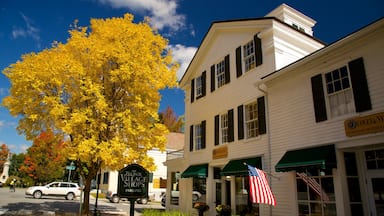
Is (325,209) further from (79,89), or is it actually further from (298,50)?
(79,89)

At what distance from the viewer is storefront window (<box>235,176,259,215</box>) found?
12.9 meters

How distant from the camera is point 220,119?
1623 centimetres

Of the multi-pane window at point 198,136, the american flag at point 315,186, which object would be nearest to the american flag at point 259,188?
the american flag at point 315,186

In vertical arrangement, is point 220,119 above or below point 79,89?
below

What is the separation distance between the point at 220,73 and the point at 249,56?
2.81 m

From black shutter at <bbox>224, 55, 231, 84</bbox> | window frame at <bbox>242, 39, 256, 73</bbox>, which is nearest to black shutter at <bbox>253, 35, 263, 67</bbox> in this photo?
window frame at <bbox>242, 39, 256, 73</bbox>

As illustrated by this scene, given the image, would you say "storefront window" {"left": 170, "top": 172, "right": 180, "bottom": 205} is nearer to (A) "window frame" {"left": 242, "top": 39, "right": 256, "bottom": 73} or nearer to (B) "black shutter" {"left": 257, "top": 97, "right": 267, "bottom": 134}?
(B) "black shutter" {"left": 257, "top": 97, "right": 267, "bottom": 134}

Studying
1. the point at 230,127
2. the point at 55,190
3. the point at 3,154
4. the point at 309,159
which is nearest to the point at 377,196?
the point at 309,159

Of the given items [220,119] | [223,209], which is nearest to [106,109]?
[220,119]

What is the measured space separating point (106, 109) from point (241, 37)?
27.2 ft

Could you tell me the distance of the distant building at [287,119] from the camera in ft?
29.2

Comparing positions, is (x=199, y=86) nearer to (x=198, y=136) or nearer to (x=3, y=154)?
(x=198, y=136)

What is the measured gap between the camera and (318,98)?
33.5ft

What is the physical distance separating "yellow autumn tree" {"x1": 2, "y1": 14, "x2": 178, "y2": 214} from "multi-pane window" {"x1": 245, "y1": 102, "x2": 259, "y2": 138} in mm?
4369
